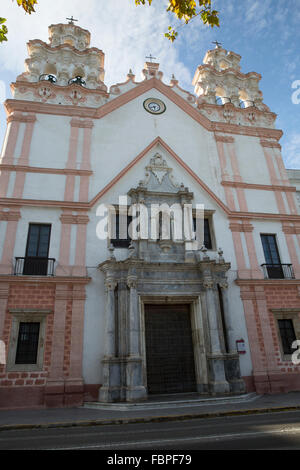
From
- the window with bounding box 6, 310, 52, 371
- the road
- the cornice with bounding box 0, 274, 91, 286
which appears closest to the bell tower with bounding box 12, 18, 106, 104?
the cornice with bounding box 0, 274, 91, 286

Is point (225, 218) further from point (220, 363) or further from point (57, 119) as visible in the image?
point (57, 119)

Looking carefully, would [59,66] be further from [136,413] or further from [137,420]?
[137,420]

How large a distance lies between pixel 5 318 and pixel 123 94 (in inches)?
519

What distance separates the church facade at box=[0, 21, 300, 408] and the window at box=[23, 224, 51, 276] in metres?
0.06

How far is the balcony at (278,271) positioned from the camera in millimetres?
15102

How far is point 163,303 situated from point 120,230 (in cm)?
378

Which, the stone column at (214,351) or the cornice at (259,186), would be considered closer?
the stone column at (214,351)

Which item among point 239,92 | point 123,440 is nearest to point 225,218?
point 239,92

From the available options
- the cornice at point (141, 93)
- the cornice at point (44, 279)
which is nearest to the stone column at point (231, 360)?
the cornice at point (44, 279)

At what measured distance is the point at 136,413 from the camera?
8953 mm

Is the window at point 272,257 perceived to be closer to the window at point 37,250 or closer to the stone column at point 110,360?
the stone column at point 110,360

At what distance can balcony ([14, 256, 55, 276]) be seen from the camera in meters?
12.5

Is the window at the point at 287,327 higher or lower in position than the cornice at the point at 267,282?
lower

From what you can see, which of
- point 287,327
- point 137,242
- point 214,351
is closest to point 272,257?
point 287,327
